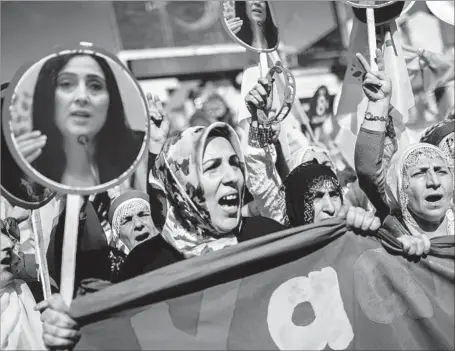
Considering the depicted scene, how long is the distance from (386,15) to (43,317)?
2.45 m

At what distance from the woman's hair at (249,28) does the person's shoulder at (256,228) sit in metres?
1.09

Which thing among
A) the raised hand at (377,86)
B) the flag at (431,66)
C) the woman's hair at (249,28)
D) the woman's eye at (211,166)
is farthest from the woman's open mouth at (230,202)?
the flag at (431,66)

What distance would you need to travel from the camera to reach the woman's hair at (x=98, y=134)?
7.83 ft

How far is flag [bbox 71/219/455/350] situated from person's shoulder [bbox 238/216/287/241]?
23 centimetres

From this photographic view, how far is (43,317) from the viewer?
2283mm

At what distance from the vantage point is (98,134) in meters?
2.48

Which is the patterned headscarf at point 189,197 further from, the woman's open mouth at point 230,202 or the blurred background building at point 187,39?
the blurred background building at point 187,39

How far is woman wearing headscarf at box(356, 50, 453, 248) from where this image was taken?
2.84 m

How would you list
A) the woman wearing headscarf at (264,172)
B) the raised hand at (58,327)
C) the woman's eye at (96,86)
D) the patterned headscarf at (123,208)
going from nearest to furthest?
1. the raised hand at (58,327)
2. the woman's eye at (96,86)
3. the woman wearing headscarf at (264,172)
4. the patterned headscarf at (123,208)

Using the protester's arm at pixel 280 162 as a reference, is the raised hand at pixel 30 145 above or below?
above

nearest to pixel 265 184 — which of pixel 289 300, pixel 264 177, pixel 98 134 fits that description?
pixel 264 177

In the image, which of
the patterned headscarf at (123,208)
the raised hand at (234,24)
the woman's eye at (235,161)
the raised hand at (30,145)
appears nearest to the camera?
the raised hand at (30,145)

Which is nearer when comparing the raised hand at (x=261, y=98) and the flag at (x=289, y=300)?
the flag at (x=289, y=300)

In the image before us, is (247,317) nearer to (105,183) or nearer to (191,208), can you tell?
(191,208)
